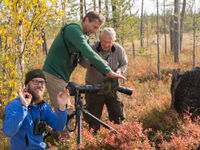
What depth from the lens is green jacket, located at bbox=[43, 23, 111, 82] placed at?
2.52 metres

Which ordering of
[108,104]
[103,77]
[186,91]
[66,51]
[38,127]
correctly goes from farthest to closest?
[186,91] < [108,104] < [103,77] < [66,51] < [38,127]

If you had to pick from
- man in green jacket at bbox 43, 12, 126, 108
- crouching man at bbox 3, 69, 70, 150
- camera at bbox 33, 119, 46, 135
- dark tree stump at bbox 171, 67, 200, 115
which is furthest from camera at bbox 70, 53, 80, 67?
dark tree stump at bbox 171, 67, 200, 115

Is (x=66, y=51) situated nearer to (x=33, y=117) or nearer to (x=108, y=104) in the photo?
(x=33, y=117)

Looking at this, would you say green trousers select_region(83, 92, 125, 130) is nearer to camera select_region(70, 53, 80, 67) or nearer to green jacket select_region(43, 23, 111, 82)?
green jacket select_region(43, 23, 111, 82)

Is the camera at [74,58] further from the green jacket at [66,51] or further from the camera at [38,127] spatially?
the camera at [38,127]

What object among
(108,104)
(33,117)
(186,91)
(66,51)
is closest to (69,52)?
(66,51)

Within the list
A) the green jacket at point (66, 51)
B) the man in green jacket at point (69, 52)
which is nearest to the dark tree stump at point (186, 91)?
the man in green jacket at point (69, 52)

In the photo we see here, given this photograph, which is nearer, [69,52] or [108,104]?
[69,52]

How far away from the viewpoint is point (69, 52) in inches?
115

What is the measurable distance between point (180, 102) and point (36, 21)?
3.53 m

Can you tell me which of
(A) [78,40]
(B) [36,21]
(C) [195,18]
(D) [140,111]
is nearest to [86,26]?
(A) [78,40]

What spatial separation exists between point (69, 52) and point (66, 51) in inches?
1.9

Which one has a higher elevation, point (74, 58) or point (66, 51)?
point (66, 51)

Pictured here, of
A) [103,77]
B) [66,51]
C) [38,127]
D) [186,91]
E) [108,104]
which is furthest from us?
[186,91]
